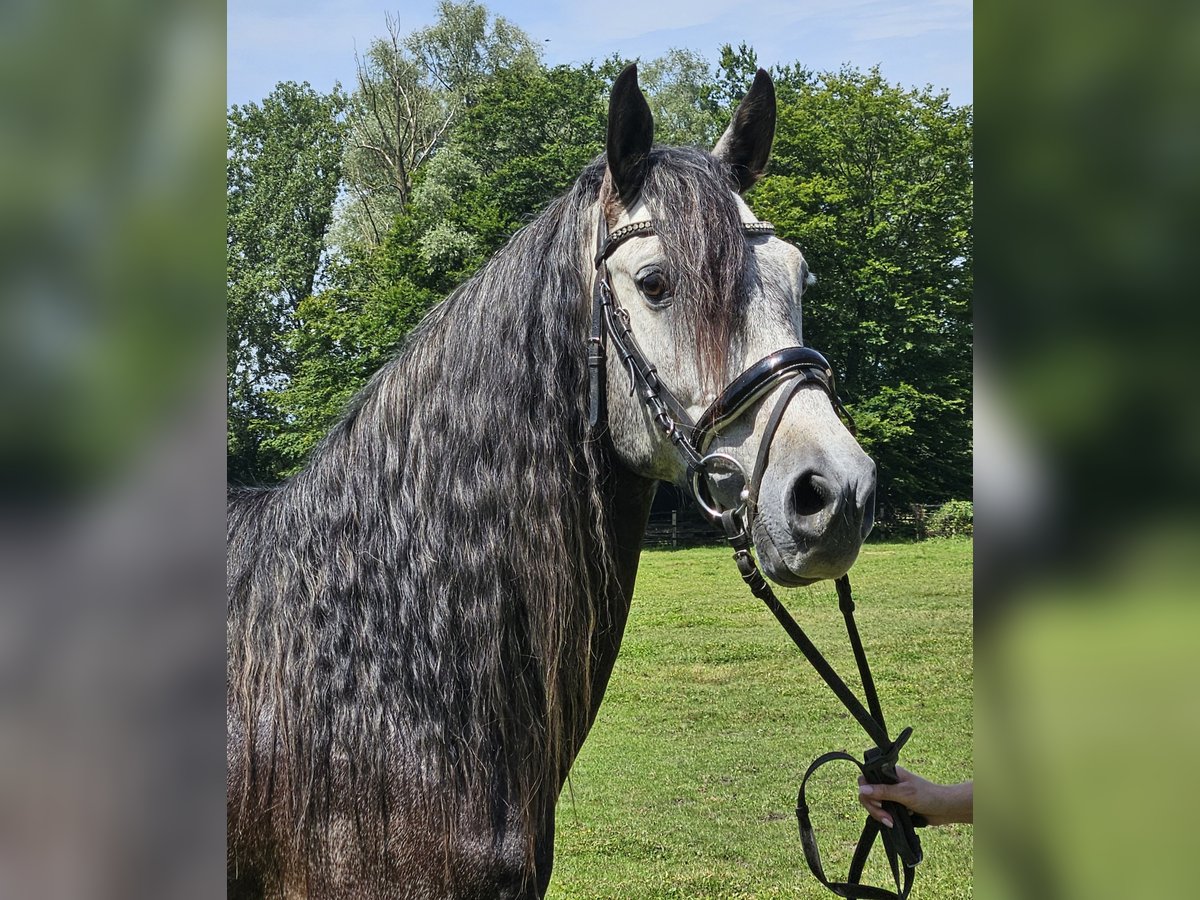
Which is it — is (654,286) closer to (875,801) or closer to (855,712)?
(855,712)

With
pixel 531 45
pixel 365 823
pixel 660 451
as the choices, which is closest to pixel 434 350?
pixel 660 451

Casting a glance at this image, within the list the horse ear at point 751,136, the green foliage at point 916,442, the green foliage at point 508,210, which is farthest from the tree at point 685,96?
the horse ear at point 751,136

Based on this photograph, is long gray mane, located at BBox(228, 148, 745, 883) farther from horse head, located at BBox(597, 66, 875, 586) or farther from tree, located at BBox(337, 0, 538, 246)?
tree, located at BBox(337, 0, 538, 246)

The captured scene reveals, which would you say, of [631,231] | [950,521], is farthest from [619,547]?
[950,521]

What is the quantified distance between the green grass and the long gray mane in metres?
0.93

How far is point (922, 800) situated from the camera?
1896 mm

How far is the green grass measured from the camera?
5.69 m

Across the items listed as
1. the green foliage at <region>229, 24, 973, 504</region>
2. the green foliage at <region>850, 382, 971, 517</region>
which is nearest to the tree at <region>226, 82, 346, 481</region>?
the green foliage at <region>229, 24, 973, 504</region>

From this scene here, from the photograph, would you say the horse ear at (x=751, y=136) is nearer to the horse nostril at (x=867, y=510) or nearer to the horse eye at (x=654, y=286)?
the horse eye at (x=654, y=286)
